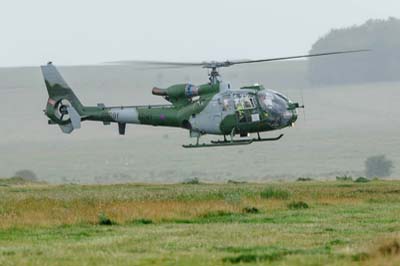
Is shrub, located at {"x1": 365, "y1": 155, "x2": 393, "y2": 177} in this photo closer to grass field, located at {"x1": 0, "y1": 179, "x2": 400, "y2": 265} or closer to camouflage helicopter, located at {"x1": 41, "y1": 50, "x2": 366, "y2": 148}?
camouflage helicopter, located at {"x1": 41, "y1": 50, "x2": 366, "y2": 148}

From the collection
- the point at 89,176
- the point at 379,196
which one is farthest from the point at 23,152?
the point at 379,196

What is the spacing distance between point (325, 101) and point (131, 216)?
132m

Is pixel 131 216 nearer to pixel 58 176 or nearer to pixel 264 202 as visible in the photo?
pixel 264 202

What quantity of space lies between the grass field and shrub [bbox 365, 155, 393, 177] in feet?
208

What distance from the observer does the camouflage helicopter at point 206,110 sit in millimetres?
47688

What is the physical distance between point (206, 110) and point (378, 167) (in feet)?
184

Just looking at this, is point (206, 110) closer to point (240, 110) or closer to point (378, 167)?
point (240, 110)

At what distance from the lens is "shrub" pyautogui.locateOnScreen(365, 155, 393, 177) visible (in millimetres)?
101875

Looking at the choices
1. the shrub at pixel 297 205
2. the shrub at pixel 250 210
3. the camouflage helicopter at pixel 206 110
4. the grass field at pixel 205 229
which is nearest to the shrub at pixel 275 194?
the grass field at pixel 205 229

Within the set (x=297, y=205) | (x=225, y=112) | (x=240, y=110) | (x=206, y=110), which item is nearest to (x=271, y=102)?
(x=240, y=110)

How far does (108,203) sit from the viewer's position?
33.0m

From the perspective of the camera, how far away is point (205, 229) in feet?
A: 81.5

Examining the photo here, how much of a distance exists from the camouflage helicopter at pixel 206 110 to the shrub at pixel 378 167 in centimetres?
5132

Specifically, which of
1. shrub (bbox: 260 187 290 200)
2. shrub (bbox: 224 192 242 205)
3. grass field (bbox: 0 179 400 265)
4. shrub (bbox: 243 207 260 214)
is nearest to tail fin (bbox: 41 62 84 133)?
grass field (bbox: 0 179 400 265)
